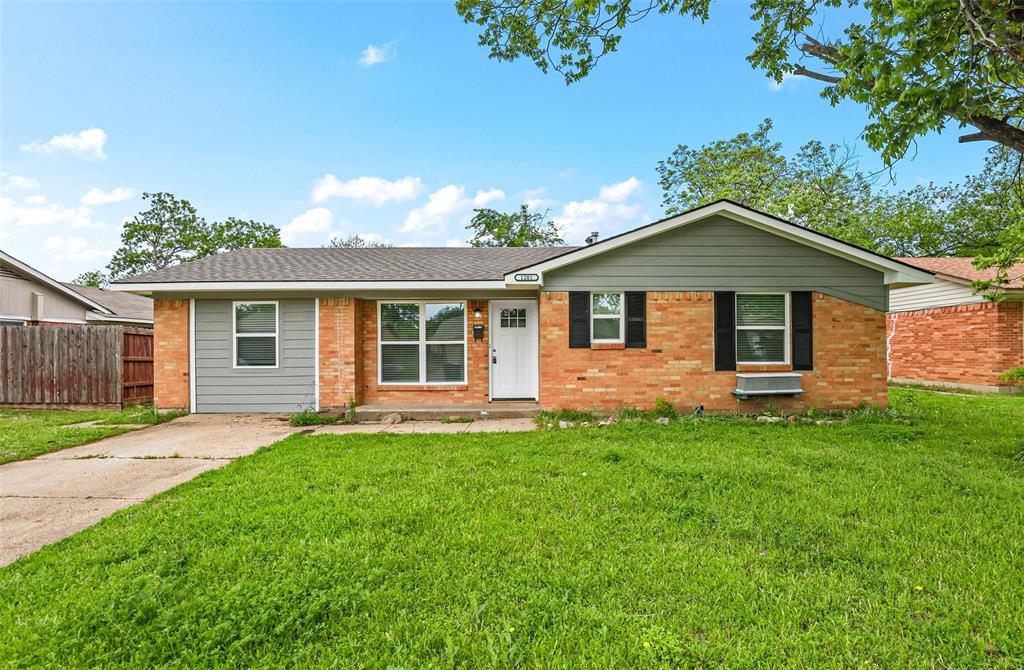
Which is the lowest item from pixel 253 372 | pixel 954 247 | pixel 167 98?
pixel 253 372

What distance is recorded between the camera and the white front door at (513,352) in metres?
9.31

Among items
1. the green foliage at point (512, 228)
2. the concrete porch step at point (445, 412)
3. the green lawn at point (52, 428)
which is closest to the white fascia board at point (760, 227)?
the concrete porch step at point (445, 412)

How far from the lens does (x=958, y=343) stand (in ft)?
42.3

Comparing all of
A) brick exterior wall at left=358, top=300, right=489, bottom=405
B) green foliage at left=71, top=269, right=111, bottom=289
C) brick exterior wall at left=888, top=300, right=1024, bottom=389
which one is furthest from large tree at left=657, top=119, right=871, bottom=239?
green foliage at left=71, top=269, right=111, bottom=289

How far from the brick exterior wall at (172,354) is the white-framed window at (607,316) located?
26.5 feet

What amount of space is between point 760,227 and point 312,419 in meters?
8.96

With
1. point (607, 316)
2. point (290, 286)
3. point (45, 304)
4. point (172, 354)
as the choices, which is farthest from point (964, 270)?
point (45, 304)

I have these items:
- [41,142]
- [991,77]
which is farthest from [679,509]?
[41,142]

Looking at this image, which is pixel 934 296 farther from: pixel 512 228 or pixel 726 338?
pixel 512 228

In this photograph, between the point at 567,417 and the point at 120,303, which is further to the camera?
the point at 120,303

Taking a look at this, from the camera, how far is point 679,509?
148 inches

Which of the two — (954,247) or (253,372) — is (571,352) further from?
(954,247)

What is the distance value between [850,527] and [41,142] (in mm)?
18971

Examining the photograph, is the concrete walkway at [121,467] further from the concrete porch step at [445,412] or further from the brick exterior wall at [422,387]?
the brick exterior wall at [422,387]
